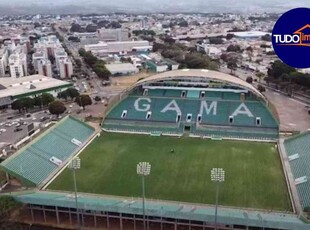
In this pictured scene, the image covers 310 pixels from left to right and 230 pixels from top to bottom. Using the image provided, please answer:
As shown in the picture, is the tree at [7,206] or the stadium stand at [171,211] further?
the tree at [7,206]

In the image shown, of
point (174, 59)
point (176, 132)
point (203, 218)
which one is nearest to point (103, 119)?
point (176, 132)

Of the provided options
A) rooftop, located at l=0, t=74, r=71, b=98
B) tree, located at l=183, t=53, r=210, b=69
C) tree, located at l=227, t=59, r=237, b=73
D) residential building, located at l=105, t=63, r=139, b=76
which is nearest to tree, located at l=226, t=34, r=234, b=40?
tree, located at l=227, t=59, r=237, b=73

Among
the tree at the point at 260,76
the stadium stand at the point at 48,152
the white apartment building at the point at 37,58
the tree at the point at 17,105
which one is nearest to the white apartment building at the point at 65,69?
the white apartment building at the point at 37,58

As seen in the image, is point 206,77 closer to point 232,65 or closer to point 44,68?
point 232,65

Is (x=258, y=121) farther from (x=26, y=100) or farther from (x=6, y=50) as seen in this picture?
(x=6, y=50)

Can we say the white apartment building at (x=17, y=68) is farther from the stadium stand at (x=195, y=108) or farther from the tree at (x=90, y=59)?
the stadium stand at (x=195, y=108)

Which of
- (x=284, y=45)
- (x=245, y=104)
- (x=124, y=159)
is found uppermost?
(x=284, y=45)
